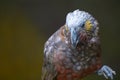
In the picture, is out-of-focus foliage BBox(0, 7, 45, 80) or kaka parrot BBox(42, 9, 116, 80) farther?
out-of-focus foliage BBox(0, 7, 45, 80)

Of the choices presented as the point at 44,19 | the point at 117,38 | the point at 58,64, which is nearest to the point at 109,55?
the point at 117,38

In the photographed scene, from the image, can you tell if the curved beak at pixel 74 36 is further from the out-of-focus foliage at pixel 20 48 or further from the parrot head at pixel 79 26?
the out-of-focus foliage at pixel 20 48

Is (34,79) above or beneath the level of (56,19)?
beneath

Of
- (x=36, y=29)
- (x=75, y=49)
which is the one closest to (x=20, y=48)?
(x=36, y=29)

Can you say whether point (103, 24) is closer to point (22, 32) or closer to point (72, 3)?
point (72, 3)

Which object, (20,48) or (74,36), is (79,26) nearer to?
(74,36)

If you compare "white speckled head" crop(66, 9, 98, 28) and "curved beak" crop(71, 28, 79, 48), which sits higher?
"white speckled head" crop(66, 9, 98, 28)

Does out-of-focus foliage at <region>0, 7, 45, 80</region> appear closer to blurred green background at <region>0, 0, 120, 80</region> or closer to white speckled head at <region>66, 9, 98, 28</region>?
blurred green background at <region>0, 0, 120, 80</region>

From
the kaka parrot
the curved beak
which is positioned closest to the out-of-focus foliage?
the kaka parrot
